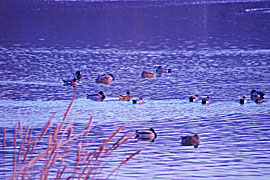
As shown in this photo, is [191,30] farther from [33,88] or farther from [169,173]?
[169,173]

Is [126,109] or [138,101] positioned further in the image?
[138,101]

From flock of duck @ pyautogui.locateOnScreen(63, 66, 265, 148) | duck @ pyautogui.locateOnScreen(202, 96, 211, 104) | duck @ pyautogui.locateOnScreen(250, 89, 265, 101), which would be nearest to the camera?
flock of duck @ pyautogui.locateOnScreen(63, 66, 265, 148)

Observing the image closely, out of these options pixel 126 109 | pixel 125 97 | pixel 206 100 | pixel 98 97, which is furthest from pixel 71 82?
pixel 206 100

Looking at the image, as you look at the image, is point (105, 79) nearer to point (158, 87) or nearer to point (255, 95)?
point (158, 87)

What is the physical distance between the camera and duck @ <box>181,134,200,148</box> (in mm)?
17938

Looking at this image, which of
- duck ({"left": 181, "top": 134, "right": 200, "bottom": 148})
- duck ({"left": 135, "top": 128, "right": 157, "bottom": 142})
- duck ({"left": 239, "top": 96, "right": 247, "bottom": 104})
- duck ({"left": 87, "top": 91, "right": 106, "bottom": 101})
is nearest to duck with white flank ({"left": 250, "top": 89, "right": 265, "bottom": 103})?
duck ({"left": 239, "top": 96, "right": 247, "bottom": 104})

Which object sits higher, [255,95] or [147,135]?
[255,95]

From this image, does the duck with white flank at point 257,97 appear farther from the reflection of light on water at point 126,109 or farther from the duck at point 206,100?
the duck at point 206,100

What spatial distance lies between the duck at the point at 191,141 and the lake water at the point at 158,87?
17 centimetres

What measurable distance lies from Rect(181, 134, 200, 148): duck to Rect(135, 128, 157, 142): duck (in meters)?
1.04

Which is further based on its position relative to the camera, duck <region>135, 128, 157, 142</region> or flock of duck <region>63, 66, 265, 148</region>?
duck <region>135, 128, 157, 142</region>

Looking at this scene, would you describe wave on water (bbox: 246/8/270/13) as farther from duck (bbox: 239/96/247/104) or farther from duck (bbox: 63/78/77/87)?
duck (bbox: 239/96/247/104)

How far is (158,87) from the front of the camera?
2969 centimetres

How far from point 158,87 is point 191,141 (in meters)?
11.8
